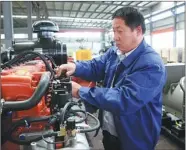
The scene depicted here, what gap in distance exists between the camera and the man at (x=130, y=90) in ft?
3.70

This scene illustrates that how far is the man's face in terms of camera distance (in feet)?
4.30

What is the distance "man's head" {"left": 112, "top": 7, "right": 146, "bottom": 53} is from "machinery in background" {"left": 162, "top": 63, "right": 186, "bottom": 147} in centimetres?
153

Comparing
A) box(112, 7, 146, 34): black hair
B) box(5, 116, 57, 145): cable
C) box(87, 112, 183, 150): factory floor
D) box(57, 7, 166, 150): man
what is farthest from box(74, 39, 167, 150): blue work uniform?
box(87, 112, 183, 150): factory floor

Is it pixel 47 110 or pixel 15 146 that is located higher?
pixel 47 110

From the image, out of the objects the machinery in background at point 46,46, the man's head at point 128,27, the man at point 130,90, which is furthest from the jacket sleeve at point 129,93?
the machinery in background at point 46,46

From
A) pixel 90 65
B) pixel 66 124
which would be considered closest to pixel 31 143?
pixel 66 124

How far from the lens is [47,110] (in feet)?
3.90

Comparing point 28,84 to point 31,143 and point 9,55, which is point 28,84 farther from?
point 9,55

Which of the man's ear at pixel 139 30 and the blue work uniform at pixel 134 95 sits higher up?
the man's ear at pixel 139 30

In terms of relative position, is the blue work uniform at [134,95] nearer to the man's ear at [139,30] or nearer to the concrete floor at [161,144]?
the man's ear at [139,30]

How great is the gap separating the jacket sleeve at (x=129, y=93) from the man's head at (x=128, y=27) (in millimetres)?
231

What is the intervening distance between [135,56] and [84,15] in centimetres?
834

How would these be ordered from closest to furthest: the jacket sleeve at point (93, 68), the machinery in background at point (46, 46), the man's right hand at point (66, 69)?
the man's right hand at point (66, 69) < the jacket sleeve at point (93, 68) < the machinery in background at point (46, 46)

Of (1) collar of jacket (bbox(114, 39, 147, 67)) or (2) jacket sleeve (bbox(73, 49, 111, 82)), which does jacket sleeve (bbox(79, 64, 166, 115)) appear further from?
(2) jacket sleeve (bbox(73, 49, 111, 82))
